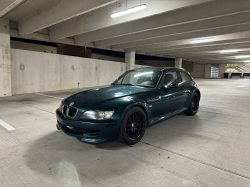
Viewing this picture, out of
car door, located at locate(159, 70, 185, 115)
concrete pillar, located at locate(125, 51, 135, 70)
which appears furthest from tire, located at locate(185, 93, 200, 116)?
concrete pillar, located at locate(125, 51, 135, 70)

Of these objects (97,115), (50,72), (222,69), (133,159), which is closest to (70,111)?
(97,115)

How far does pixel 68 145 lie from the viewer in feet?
9.29

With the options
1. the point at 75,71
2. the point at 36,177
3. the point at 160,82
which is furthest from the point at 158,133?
the point at 75,71

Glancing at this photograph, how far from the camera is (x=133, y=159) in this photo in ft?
7.89

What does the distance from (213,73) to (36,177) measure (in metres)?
45.1

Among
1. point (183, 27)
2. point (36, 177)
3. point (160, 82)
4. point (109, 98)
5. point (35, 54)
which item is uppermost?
point (183, 27)

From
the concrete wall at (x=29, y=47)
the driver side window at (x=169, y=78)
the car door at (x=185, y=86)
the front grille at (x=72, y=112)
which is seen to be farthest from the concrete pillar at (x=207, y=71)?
the front grille at (x=72, y=112)

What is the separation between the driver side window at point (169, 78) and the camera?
3619mm

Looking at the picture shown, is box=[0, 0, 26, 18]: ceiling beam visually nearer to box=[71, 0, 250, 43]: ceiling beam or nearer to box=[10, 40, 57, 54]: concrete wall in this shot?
box=[71, 0, 250, 43]: ceiling beam

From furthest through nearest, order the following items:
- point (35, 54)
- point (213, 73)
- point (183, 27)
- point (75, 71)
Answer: point (213, 73)
point (75, 71)
point (35, 54)
point (183, 27)

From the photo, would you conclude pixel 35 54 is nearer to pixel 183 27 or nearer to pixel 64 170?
pixel 183 27

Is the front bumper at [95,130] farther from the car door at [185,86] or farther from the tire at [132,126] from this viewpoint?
the car door at [185,86]

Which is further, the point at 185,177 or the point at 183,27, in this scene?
the point at 183,27

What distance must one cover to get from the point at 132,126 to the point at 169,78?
5.30ft
